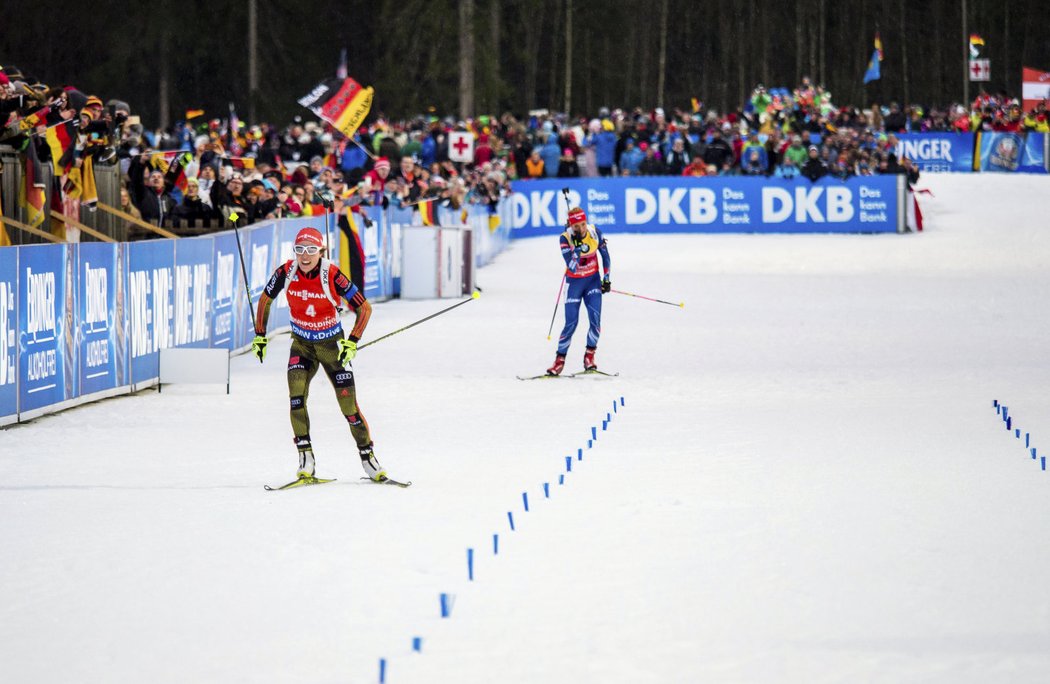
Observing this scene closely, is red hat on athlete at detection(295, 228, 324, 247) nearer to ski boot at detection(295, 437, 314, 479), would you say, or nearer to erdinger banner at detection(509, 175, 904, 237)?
ski boot at detection(295, 437, 314, 479)

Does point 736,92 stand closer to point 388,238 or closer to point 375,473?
point 388,238

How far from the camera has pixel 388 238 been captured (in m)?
26.7

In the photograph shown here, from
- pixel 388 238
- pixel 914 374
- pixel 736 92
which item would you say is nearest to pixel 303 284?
pixel 914 374

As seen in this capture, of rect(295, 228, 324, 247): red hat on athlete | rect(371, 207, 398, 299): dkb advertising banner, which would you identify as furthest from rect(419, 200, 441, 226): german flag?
rect(295, 228, 324, 247): red hat on athlete

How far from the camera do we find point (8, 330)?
523 inches

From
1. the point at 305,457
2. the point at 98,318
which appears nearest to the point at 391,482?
the point at 305,457

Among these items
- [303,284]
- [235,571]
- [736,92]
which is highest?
[736,92]

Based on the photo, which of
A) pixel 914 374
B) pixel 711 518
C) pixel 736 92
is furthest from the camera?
pixel 736 92

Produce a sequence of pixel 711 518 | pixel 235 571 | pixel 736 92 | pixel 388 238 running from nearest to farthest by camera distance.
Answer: pixel 235 571, pixel 711 518, pixel 388 238, pixel 736 92

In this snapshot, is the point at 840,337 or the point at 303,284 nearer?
the point at 303,284

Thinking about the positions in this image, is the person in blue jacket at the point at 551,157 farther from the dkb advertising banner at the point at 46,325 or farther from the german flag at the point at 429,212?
the dkb advertising banner at the point at 46,325

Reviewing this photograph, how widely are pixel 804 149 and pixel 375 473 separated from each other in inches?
1249

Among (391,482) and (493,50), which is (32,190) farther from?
(493,50)

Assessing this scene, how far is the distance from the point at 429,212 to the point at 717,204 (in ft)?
47.2
